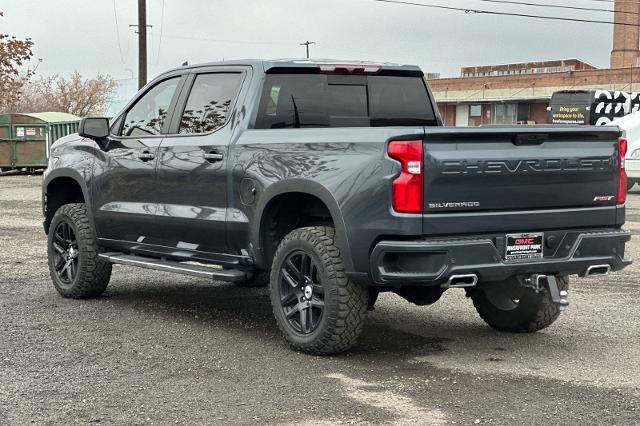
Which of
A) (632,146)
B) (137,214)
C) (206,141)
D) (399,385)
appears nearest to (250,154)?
(206,141)

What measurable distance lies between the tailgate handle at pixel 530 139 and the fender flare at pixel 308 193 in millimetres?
1207

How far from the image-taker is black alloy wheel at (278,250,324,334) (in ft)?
20.8

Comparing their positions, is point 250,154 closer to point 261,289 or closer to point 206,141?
point 206,141

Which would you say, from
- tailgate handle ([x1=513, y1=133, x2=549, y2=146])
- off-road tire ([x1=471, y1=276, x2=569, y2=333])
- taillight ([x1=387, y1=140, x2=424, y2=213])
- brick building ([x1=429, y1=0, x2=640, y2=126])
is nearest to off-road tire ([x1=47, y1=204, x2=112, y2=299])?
off-road tire ([x1=471, y1=276, x2=569, y2=333])

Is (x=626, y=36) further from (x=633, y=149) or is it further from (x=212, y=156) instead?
(x=212, y=156)

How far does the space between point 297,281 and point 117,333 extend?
1.60 meters

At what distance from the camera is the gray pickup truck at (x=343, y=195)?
5785 mm

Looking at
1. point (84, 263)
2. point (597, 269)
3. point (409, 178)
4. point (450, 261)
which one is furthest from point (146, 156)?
point (597, 269)

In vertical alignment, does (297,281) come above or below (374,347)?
above

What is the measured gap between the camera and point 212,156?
23.2 ft

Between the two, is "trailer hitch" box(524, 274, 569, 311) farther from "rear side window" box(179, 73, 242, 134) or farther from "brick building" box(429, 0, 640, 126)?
"brick building" box(429, 0, 640, 126)

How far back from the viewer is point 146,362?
6227mm

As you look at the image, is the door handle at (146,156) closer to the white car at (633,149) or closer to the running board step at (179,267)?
the running board step at (179,267)

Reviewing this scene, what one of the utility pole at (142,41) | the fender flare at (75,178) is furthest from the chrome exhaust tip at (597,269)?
the utility pole at (142,41)
